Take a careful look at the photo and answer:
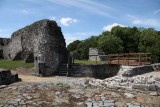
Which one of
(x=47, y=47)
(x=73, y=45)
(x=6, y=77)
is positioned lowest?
(x=6, y=77)

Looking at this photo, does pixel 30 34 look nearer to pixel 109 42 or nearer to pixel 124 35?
pixel 109 42

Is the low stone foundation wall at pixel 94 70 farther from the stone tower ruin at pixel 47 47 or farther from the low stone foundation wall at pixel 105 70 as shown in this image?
the stone tower ruin at pixel 47 47

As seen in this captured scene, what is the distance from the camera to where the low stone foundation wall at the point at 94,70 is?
2178cm

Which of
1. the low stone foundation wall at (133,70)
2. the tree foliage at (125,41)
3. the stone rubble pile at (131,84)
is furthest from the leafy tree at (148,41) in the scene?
the stone rubble pile at (131,84)

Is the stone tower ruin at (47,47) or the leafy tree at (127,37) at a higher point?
the leafy tree at (127,37)

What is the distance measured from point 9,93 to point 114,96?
4186mm

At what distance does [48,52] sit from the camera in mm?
20906

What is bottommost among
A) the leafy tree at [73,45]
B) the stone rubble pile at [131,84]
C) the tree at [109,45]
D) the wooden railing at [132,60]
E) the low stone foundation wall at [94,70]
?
the stone rubble pile at [131,84]

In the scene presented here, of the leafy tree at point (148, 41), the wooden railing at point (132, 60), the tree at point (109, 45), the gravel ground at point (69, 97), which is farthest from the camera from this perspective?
the leafy tree at point (148, 41)

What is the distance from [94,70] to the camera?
74.7 ft

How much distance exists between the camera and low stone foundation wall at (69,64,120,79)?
21781mm

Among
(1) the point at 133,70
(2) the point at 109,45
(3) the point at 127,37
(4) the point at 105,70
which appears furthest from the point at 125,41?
(1) the point at 133,70

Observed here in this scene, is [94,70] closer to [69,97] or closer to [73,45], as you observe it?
[69,97]

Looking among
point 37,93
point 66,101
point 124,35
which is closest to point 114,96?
point 66,101
